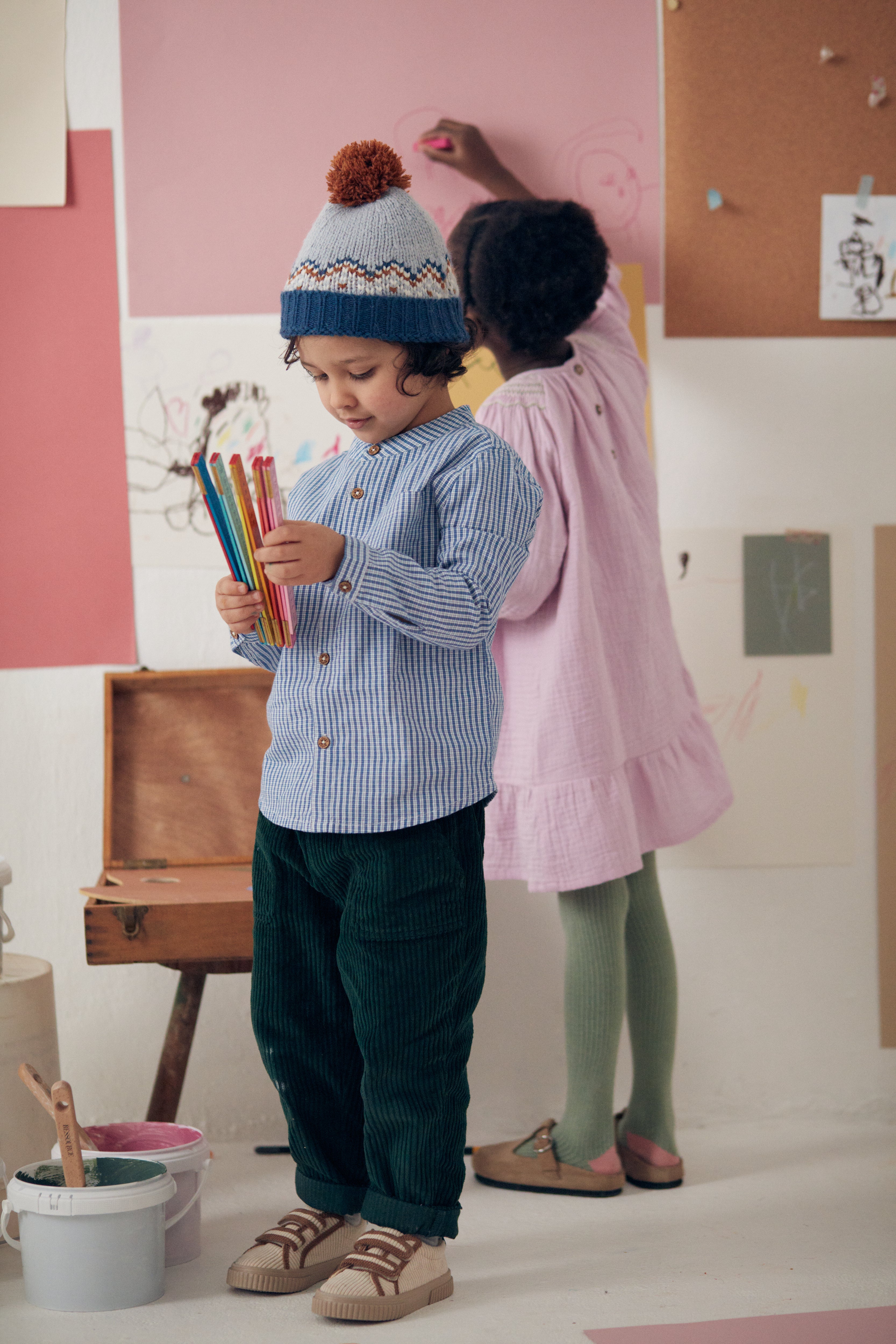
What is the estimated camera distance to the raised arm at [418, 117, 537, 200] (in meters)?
1.74

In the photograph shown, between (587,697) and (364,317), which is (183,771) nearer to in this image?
(587,697)

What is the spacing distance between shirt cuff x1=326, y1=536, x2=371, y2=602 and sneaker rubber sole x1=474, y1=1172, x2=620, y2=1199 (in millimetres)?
927

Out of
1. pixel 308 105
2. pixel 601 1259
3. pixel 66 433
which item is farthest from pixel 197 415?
pixel 601 1259

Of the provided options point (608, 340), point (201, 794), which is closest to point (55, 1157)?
point (201, 794)

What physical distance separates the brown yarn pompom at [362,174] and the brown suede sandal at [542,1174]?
Answer: 1.18m

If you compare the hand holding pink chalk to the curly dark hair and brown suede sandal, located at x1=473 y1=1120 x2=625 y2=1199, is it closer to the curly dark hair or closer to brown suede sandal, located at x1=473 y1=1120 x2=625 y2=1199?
the curly dark hair

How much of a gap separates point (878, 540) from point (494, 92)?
881 millimetres

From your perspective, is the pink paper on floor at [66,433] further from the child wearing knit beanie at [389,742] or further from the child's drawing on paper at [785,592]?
the child's drawing on paper at [785,592]

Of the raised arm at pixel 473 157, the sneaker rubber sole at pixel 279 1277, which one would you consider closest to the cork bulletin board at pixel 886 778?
the raised arm at pixel 473 157

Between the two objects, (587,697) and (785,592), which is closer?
(587,697)

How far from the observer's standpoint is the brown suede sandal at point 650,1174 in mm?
1597

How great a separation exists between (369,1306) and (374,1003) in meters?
0.29

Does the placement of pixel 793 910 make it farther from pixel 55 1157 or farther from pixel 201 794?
pixel 55 1157

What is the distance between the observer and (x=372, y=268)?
1102 mm
